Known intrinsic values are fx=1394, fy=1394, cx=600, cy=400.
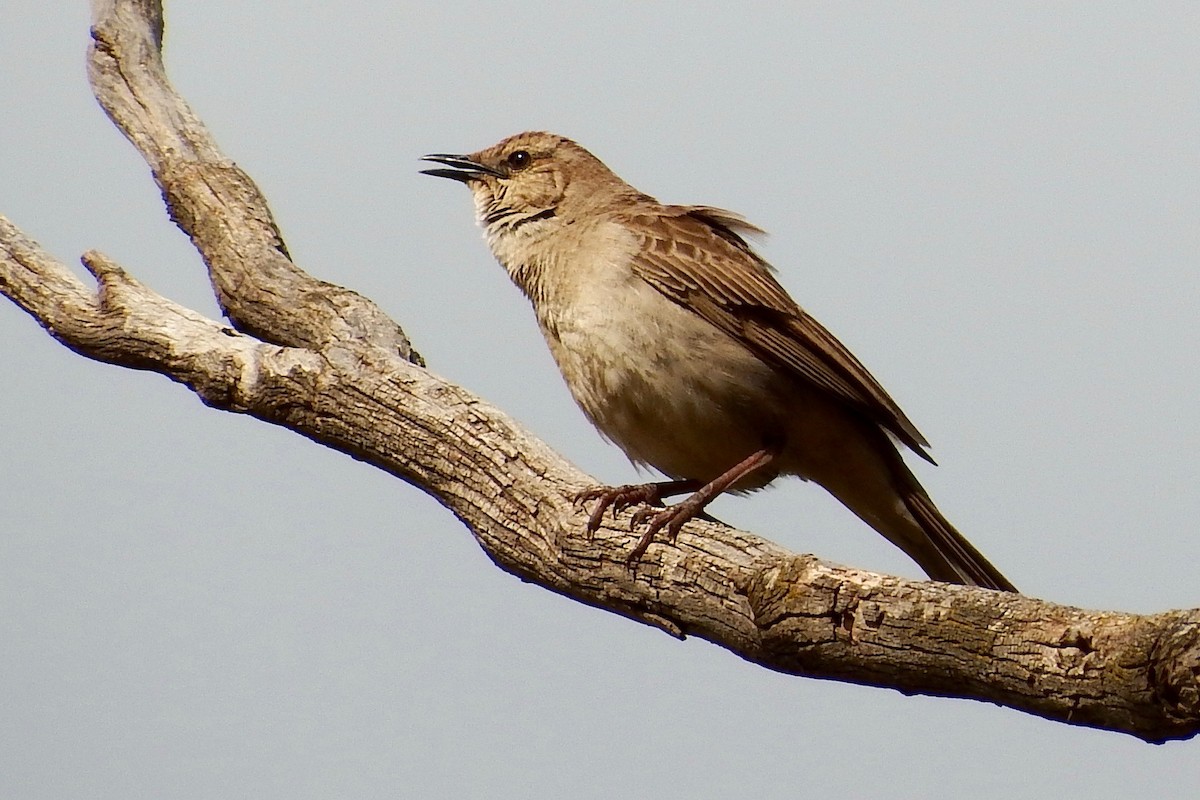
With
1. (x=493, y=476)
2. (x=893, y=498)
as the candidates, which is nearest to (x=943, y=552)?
(x=893, y=498)

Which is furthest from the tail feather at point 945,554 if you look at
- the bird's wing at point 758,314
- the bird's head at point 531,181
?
the bird's head at point 531,181

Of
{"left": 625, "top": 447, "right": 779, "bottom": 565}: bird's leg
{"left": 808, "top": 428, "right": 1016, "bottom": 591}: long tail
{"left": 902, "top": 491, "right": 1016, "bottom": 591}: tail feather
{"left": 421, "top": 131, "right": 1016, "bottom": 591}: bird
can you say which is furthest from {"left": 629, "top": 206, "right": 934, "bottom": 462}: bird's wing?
{"left": 625, "top": 447, "right": 779, "bottom": 565}: bird's leg

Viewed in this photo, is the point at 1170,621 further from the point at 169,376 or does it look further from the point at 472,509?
the point at 169,376

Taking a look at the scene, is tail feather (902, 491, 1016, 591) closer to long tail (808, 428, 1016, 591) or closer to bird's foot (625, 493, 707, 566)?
long tail (808, 428, 1016, 591)

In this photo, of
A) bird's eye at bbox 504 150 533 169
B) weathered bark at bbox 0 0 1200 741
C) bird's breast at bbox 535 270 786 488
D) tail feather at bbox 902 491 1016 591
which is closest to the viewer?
weathered bark at bbox 0 0 1200 741

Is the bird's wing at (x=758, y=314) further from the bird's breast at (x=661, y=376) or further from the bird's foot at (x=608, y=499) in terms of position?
the bird's foot at (x=608, y=499)

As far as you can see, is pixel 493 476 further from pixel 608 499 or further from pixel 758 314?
pixel 758 314
